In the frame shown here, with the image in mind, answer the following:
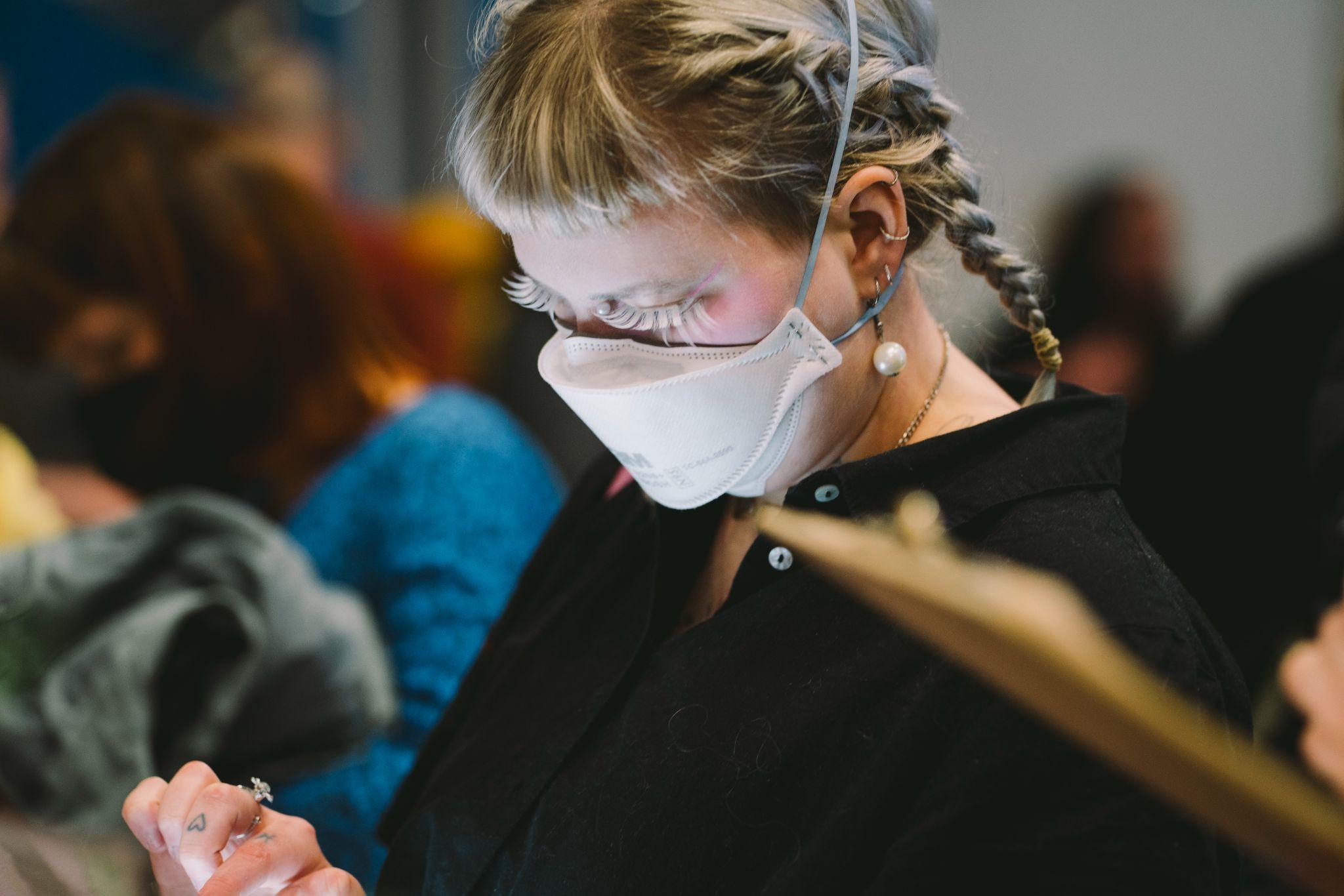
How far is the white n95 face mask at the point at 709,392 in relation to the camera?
89 cm

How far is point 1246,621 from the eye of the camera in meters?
1.77

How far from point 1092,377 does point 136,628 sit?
242 cm

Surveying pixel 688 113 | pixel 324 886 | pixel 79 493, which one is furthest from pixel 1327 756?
pixel 79 493

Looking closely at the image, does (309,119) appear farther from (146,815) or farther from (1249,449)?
(146,815)

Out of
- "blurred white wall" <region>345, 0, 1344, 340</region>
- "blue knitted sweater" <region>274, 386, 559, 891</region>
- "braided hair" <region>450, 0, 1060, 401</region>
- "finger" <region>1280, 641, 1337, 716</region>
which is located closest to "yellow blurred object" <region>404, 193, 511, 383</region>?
"blurred white wall" <region>345, 0, 1344, 340</region>

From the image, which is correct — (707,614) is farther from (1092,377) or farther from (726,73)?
(1092,377)

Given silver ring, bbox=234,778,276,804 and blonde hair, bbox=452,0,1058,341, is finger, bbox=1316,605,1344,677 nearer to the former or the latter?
blonde hair, bbox=452,0,1058,341

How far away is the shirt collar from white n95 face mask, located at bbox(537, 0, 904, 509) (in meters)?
0.06

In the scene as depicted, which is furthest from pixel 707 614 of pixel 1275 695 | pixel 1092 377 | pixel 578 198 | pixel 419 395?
pixel 1092 377

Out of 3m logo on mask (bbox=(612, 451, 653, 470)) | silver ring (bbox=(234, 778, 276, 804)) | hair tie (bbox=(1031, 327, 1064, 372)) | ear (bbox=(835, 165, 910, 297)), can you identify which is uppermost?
ear (bbox=(835, 165, 910, 297))

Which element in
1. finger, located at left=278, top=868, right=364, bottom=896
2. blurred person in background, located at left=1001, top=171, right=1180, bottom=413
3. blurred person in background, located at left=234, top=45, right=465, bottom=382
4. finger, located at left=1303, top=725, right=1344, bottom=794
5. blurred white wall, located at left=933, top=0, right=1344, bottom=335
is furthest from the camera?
blurred white wall, located at left=933, top=0, right=1344, bottom=335

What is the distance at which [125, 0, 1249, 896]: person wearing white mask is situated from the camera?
30.2 inches

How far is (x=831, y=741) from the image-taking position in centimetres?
81

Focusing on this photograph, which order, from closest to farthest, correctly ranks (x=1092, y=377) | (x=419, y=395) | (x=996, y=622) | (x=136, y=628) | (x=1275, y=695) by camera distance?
1. (x=996, y=622)
2. (x=1275, y=695)
3. (x=136, y=628)
4. (x=419, y=395)
5. (x=1092, y=377)
